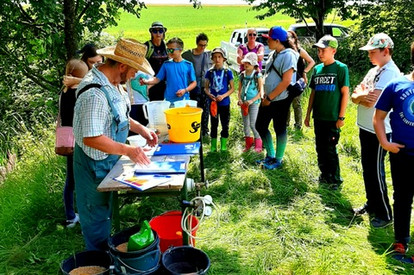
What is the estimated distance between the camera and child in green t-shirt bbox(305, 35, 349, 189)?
4059mm

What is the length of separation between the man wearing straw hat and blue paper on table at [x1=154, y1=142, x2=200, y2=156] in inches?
15.9

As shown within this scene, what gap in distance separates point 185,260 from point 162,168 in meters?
0.68

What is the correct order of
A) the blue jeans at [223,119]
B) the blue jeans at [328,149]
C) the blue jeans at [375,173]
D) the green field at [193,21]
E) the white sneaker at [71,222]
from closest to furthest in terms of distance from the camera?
the blue jeans at [375,173]
the white sneaker at [71,222]
the blue jeans at [328,149]
the blue jeans at [223,119]
the green field at [193,21]

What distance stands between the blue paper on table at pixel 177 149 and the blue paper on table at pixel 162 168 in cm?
22

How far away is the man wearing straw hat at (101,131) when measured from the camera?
243 centimetres

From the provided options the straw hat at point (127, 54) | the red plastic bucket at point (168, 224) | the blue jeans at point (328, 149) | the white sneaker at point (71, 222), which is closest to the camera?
the straw hat at point (127, 54)

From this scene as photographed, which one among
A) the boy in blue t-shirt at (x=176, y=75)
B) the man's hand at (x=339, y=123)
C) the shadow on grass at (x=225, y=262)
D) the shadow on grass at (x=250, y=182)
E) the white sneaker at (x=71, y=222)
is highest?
the boy in blue t-shirt at (x=176, y=75)

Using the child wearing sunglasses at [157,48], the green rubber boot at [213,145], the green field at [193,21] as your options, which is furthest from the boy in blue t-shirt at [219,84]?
the green field at [193,21]

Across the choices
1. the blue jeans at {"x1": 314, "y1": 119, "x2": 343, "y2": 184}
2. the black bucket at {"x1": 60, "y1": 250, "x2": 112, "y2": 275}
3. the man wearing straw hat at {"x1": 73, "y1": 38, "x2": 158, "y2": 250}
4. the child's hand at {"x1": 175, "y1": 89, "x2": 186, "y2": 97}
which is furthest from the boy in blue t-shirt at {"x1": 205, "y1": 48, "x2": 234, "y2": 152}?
the black bucket at {"x1": 60, "y1": 250, "x2": 112, "y2": 275}

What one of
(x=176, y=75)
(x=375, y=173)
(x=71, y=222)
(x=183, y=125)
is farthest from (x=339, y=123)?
(x=71, y=222)

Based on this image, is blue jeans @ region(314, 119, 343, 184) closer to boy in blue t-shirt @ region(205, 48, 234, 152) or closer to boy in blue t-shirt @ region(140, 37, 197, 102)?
boy in blue t-shirt @ region(205, 48, 234, 152)

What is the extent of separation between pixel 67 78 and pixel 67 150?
665 mm

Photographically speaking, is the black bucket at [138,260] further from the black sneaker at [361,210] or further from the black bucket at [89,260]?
the black sneaker at [361,210]

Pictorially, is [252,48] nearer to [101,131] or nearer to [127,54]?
[127,54]
